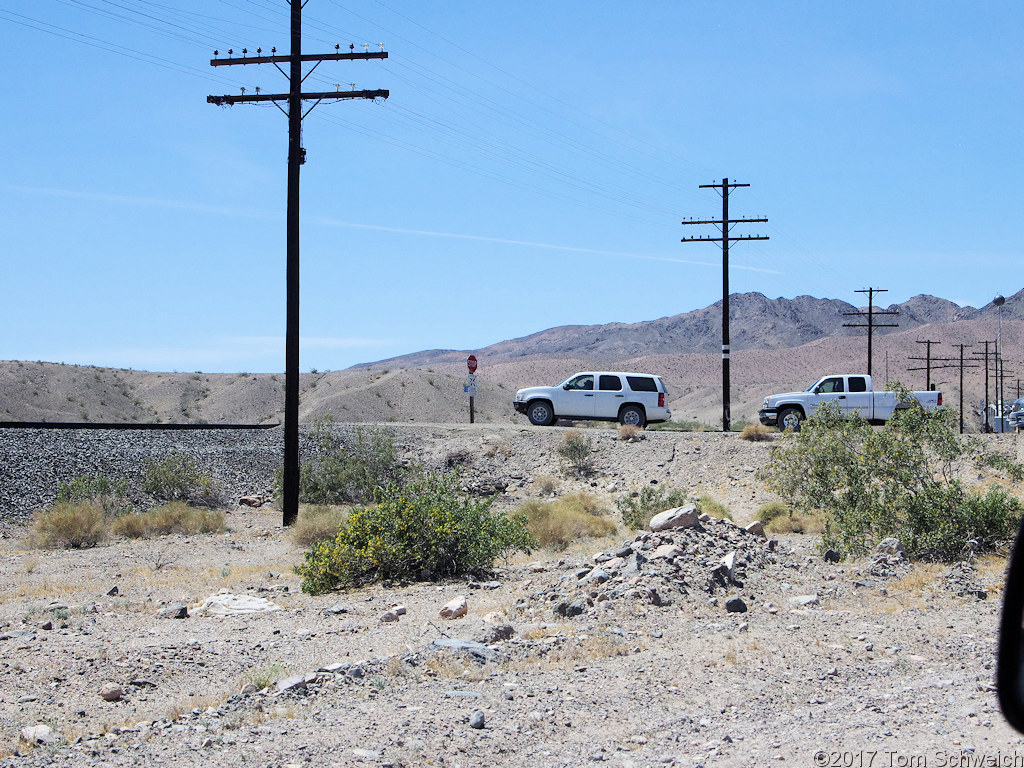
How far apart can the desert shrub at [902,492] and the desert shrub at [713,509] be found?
3.03 meters

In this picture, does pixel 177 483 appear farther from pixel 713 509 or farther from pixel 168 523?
pixel 713 509

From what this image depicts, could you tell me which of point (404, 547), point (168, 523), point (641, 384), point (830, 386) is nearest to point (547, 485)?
point (641, 384)

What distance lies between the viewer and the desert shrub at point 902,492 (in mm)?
13203

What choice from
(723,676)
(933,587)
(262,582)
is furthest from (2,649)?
(933,587)

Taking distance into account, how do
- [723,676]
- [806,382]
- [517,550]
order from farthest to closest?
[806,382] < [517,550] < [723,676]

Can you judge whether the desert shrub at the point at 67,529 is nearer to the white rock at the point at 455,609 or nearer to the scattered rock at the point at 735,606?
the white rock at the point at 455,609

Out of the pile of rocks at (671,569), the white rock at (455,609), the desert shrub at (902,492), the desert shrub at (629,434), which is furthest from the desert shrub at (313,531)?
the desert shrub at (629,434)

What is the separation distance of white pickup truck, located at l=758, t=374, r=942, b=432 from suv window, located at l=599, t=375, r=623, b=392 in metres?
4.89

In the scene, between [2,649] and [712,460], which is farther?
[712,460]

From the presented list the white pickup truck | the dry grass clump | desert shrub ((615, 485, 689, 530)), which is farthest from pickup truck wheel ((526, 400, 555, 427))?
the dry grass clump

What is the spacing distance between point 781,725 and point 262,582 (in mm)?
9480

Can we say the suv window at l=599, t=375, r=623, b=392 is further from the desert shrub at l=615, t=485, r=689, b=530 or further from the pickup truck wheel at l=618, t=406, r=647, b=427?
the desert shrub at l=615, t=485, r=689, b=530

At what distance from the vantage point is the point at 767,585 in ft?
38.7

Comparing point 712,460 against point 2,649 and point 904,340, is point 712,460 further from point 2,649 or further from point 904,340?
point 904,340
